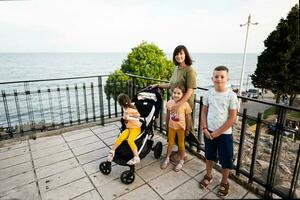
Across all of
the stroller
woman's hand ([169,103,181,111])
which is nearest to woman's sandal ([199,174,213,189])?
the stroller

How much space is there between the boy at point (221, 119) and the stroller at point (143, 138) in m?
0.95

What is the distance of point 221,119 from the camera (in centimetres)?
237

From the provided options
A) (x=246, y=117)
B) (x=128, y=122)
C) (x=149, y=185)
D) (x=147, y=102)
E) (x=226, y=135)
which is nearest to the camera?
(x=226, y=135)

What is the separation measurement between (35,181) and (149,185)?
1.70 meters

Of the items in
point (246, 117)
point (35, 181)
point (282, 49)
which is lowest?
point (35, 181)

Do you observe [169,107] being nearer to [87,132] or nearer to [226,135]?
[226,135]

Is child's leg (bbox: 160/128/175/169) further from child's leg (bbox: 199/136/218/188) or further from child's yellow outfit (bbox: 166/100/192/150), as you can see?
child's leg (bbox: 199/136/218/188)

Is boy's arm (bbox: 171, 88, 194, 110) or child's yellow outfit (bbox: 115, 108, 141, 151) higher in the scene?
boy's arm (bbox: 171, 88, 194, 110)

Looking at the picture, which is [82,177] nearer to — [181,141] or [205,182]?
[181,141]

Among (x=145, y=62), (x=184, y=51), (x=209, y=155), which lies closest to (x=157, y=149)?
(x=209, y=155)

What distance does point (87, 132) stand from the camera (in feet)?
15.0

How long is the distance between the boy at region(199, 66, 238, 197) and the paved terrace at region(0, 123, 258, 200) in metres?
0.49

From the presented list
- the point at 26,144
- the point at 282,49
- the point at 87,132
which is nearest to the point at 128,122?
the point at 87,132

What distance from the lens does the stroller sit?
283cm
